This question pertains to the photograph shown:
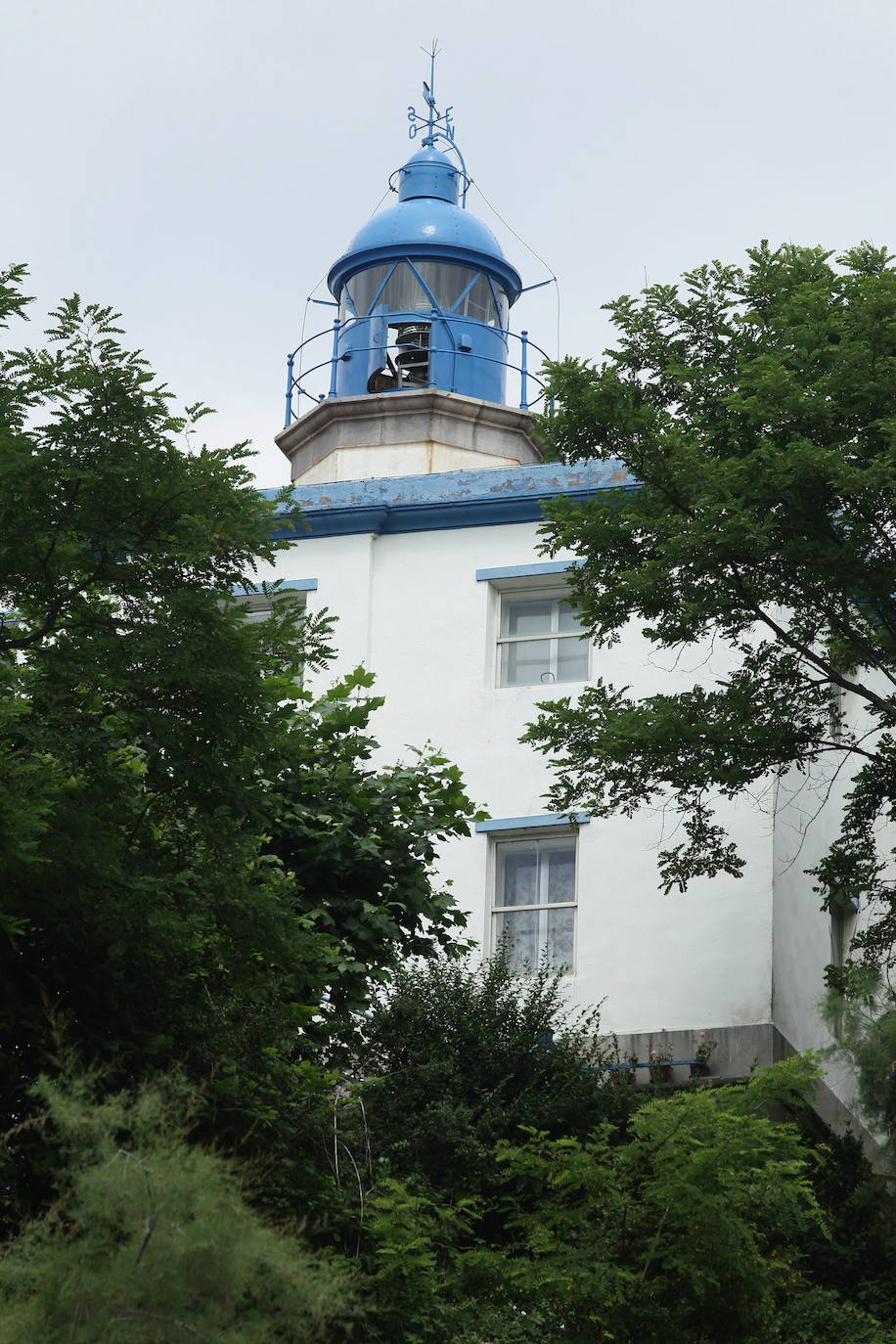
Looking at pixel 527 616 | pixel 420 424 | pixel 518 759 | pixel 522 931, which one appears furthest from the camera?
pixel 420 424

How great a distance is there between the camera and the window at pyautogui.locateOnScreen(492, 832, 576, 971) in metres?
20.4

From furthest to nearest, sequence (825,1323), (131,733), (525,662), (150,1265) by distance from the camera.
Answer: (525,662) → (825,1323) → (131,733) → (150,1265)

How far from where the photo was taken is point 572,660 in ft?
72.2

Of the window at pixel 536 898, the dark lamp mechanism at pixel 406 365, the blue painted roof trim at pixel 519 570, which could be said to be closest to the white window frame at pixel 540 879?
the window at pixel 536 898

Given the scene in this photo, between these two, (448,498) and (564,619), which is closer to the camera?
(564,619)

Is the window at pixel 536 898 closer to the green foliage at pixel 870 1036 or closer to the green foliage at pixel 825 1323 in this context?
the green foliage at pixel 870 1036

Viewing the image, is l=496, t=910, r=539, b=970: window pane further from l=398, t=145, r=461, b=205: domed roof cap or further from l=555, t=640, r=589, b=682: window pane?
l=398, t=145, r=461, b=205: domed roof cap

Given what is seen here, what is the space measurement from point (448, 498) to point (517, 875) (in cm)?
477

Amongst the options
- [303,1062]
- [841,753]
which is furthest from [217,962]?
[841,753]

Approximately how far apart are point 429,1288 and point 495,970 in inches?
253

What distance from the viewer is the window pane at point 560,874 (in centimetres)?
2072

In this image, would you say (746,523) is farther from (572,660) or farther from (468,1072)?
(572,660)

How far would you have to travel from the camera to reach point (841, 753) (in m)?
18.9

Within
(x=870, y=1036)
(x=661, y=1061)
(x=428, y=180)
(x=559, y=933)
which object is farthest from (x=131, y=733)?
(x=428, y=180)
